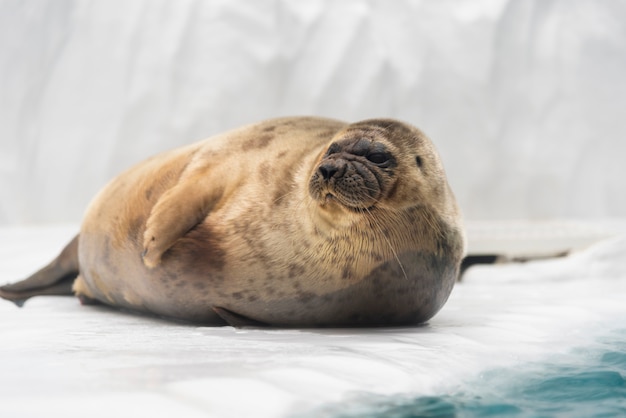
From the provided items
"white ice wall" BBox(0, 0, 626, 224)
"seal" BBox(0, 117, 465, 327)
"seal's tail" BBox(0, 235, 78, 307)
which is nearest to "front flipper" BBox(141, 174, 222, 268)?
"seal" BBox(0, 117, 465, 327)

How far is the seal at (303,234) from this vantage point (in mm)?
2809

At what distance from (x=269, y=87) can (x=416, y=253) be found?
18.7ft

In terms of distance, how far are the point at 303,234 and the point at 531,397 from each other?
112 cm

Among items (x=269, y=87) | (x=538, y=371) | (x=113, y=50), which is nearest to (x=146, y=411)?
(x=538, y=371)

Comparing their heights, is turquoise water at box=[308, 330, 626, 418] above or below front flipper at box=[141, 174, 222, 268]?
below

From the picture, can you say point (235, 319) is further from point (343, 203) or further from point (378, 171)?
point (378, 171)

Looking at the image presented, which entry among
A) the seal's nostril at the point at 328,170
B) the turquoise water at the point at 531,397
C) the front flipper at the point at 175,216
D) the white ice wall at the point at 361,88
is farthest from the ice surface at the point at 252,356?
the white ice wall at the point at 361,88

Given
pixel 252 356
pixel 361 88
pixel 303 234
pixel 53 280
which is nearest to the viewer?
pixel 252 356

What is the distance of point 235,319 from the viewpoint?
3.06 m

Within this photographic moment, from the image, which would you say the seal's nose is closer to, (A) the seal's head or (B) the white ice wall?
(A) the seal's head

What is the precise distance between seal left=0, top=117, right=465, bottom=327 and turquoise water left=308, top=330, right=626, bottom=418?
64cm

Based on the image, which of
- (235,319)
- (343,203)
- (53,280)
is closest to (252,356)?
(343,203)

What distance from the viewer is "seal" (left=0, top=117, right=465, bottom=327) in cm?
281

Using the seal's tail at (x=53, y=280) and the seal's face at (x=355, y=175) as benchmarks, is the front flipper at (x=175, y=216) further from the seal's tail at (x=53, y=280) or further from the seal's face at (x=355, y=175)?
the seal's tail at (x=53, y=280)
